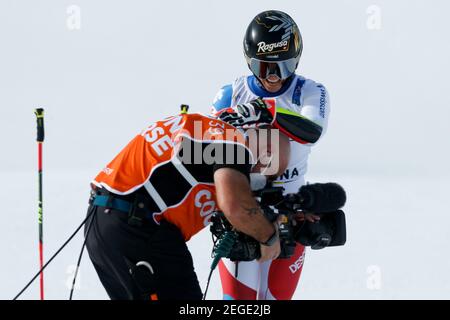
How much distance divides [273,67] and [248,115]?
1.43m

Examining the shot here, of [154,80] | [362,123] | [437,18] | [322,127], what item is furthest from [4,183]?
[437,18]

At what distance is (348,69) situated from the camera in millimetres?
16891

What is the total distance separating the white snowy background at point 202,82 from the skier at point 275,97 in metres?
4.11

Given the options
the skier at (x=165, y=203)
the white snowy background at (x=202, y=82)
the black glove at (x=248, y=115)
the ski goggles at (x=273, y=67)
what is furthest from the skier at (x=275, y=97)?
the white snowy background at (x=202, y=82)

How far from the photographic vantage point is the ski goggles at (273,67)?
6293mm

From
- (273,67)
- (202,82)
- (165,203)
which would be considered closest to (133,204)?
(165,203)

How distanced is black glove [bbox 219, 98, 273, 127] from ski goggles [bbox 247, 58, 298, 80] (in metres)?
1.16

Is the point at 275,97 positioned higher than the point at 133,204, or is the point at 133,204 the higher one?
the point at 275,97

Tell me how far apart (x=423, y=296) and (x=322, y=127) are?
2189 millimetres

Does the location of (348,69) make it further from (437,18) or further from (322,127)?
(322,127)

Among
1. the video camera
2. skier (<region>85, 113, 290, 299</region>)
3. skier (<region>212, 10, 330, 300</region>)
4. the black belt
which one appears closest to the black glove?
skier (<region>85, 113, 290, 299</region>)

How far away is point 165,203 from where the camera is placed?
4.67 metres

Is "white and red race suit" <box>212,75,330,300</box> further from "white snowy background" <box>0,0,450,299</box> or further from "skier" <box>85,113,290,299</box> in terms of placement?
"white snowy background" <box>0,0,450,299</box>

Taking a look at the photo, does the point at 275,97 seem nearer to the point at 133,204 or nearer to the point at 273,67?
the point at 273,67
